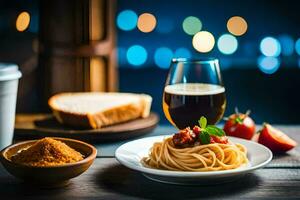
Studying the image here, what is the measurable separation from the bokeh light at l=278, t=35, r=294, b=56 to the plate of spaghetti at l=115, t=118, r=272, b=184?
2.82 metres

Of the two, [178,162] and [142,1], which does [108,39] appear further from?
[142,1]

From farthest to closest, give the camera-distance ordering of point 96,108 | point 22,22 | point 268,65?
point 268,65 → point 22,22 → point 96,108

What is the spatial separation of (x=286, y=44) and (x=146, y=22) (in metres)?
1.00

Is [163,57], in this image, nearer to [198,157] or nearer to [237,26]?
[237,26]

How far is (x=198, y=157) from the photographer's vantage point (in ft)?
5.25

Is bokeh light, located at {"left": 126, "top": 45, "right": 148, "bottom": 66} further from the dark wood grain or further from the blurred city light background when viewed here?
the dark wood grain

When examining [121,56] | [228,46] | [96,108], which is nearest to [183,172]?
[96,108]

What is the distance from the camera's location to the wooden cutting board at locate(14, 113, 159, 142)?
2.11 metres

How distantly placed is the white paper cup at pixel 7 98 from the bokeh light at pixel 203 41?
261 cm

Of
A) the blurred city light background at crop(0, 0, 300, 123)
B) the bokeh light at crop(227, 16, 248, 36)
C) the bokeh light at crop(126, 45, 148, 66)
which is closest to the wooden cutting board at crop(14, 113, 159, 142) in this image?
the blurred city light background at crop(0, 0, 300, 123)

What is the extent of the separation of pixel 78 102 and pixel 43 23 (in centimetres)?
41

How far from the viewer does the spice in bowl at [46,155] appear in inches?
60.4

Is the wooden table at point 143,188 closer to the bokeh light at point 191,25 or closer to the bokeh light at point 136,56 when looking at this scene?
the bokeh light at point 136,56

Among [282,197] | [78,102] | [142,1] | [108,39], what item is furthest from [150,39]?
[282,197]
